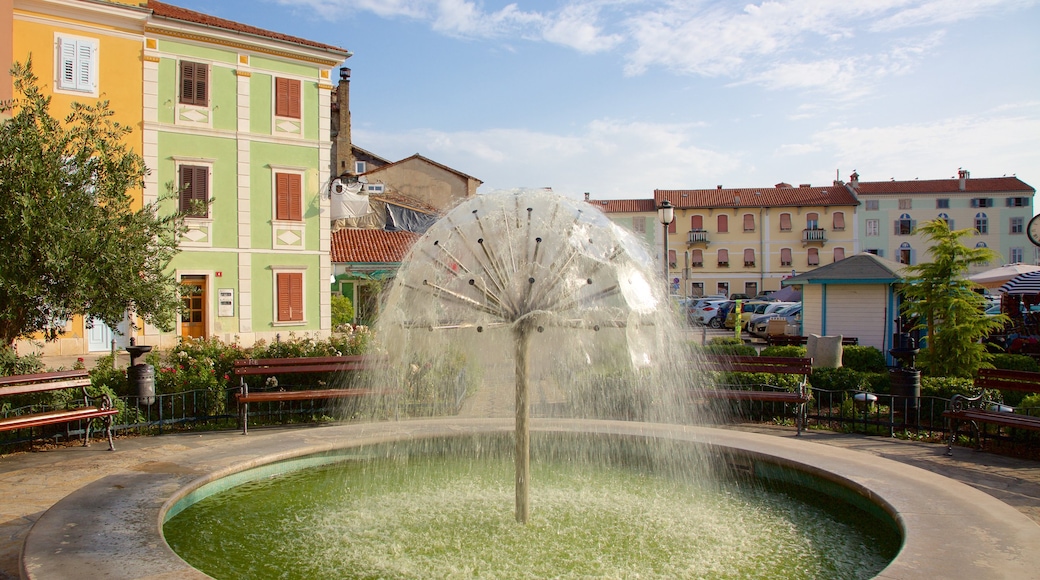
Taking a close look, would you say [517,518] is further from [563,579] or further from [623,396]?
[623,396]

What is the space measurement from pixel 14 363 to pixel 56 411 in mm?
1211

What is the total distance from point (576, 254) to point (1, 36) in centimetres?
2135

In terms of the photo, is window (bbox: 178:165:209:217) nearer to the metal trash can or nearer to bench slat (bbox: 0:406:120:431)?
bench slat (bbox: 0:406:120:431)

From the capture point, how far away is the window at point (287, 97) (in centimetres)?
2519

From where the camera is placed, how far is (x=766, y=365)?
1118 centimetres

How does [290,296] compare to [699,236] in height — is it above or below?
below

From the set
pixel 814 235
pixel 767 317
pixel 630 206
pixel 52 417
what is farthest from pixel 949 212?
pixel 52 417

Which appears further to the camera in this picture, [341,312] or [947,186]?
[947,186]

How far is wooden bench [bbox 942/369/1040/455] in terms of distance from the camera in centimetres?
805

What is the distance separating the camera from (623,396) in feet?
36.7

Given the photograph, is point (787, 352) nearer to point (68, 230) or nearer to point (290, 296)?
point (68, 230)

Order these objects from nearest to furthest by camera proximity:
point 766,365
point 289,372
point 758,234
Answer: point 289,372
point 766,365
point 758,234

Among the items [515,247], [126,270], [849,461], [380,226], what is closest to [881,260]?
[849,461]

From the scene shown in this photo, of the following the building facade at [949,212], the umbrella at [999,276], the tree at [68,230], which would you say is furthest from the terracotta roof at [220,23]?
the building facade at [949,212]
